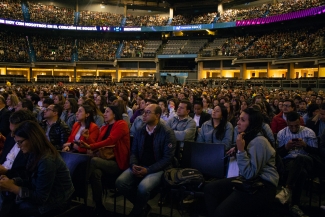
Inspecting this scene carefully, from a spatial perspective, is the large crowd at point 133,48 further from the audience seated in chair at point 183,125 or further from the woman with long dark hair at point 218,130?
the woman with long dark hair at point 218,130

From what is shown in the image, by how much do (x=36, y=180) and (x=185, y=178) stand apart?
1976 mm

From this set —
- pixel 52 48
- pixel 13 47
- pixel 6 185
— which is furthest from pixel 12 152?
pixel 52 48

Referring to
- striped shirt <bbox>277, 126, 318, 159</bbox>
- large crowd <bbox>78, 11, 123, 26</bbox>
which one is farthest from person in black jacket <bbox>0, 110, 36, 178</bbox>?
large crowd <bbox>78, 11, 123, 26</bbox>

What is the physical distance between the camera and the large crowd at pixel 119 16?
127ft

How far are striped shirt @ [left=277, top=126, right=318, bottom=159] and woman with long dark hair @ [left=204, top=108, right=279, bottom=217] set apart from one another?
1.71m

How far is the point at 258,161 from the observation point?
365 centimetres

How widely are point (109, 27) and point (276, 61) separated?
23.3 m

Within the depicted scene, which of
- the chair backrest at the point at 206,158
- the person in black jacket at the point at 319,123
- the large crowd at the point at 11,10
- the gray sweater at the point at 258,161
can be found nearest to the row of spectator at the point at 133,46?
the large crowd at the point at 11,10

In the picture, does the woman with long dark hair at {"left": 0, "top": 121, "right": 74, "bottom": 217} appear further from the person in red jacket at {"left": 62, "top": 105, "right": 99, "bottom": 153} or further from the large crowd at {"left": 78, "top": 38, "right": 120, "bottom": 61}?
the large crowd at {"left": 78, "top": 38, "right": 120, "bottom": 61}

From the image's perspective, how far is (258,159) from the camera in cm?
365

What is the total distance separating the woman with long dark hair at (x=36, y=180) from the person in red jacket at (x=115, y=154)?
1.35 metres

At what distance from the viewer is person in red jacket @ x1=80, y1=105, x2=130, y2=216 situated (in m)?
4.78

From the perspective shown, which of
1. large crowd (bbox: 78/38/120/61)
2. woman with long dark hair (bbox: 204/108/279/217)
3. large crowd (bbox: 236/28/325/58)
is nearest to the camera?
woman with long dark hair (bbox: 204/108/279/217)

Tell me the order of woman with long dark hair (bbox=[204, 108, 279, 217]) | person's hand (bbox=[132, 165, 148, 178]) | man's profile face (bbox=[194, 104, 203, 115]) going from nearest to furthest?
woman with long dark hair (bbox=[204, 108, 279, 217]) < person's hand (bbox=[132, 165, 148, 178]) < man's profile face (bbox=[194, 104, 203, 115])
